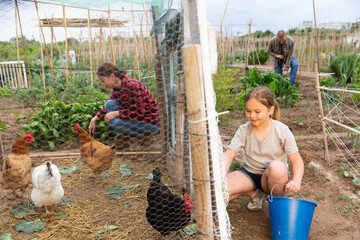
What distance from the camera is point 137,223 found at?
7.24 ft

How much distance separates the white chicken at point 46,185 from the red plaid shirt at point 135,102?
1.23m

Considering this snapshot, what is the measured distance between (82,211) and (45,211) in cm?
33

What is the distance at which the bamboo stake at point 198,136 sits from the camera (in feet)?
4.80

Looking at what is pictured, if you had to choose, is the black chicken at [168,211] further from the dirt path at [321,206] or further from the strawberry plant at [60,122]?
the strawberry plant at [60,122]

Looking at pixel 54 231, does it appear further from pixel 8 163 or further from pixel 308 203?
pixel 308 203

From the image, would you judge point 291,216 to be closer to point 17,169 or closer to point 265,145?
point 265,145

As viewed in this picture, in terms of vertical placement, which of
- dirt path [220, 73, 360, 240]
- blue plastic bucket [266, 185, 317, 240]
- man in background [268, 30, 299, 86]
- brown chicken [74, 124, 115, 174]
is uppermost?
man in background [268, 30, 299, 86]

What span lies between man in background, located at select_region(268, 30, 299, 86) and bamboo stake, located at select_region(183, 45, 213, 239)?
524cm

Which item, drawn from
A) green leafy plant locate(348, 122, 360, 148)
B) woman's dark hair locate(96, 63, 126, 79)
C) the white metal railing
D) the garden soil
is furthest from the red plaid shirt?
the white metal railing

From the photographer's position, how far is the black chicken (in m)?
1.87

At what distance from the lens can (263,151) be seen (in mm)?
2047

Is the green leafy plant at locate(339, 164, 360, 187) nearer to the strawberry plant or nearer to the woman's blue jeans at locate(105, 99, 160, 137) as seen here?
the woman's blue jeans at locate(105, 99, 160, 137)

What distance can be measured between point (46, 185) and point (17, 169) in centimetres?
35

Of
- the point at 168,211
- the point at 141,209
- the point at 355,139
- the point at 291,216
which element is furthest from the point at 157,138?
the point at 355,139
